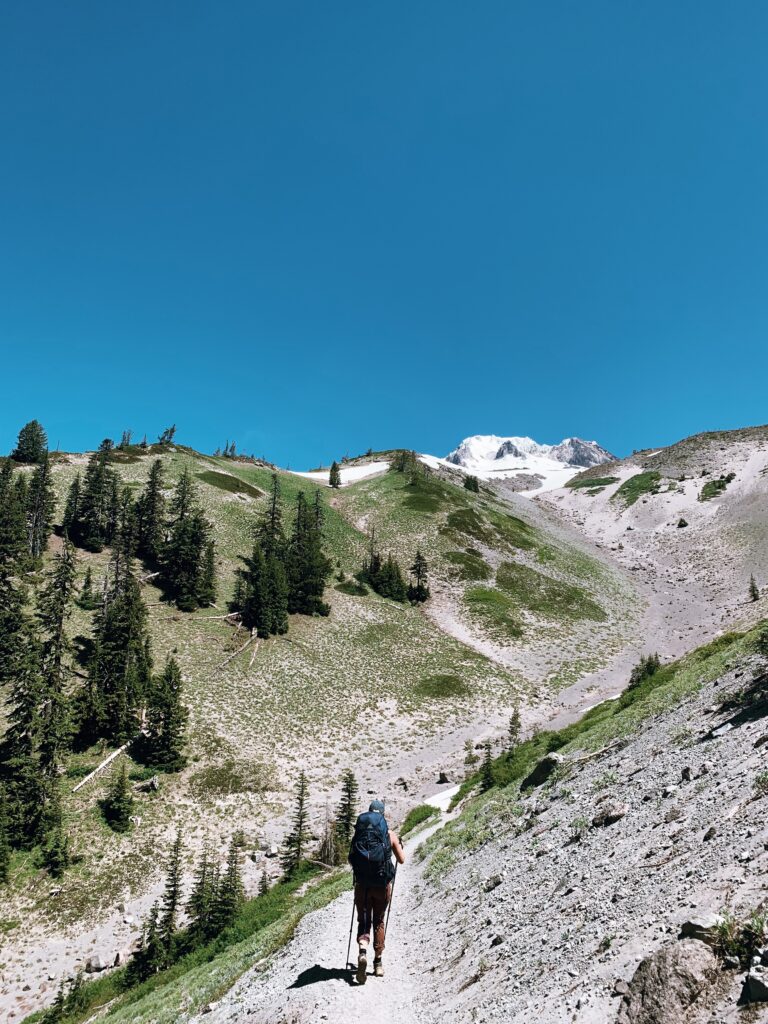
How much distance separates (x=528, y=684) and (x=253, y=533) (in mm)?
45650

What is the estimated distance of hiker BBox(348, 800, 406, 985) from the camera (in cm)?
845

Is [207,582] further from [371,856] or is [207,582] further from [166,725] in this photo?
[371,856]

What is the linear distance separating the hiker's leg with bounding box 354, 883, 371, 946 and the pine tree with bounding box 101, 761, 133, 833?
26.5 m

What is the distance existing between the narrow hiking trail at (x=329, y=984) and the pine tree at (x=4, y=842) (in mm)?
20184

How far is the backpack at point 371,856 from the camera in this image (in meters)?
8.45

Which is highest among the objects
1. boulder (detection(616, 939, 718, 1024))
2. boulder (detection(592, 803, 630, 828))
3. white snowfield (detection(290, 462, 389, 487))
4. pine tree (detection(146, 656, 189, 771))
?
white snowfield (detection(290, 462, 389, 487))

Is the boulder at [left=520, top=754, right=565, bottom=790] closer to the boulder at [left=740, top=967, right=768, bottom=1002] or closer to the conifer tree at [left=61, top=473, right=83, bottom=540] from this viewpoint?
the boulder at [left=740, top=967, right=768, bottom=1002]

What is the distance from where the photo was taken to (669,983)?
4867 mm

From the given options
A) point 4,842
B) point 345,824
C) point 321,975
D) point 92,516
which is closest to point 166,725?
point 4,842

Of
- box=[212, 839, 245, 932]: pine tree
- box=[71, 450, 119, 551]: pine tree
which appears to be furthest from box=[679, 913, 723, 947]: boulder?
box=[71, 450, 119, 551]: pine tree

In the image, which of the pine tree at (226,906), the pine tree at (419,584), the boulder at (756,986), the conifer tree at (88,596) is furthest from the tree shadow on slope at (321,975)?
the pine tree at (419,584)

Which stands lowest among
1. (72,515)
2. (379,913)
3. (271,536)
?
(379,913)

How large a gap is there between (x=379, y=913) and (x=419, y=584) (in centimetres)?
6399

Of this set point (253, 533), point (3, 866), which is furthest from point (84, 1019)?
point (253, 533)
